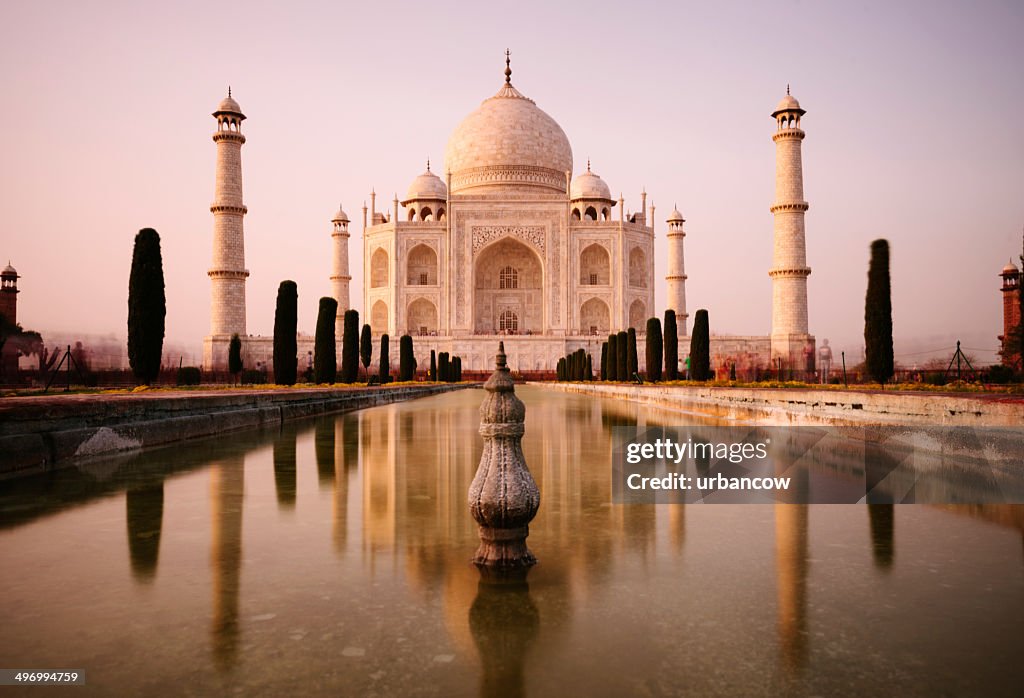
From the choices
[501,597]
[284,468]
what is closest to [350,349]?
[284,468]

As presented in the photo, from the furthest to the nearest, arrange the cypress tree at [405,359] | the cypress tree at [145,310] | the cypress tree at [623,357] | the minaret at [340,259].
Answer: the minaret at [340,259], the cypress tree at [405,359], the cypress tree at [623,357], the cypress tree at [145,310]

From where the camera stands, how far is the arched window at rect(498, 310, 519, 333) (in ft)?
139

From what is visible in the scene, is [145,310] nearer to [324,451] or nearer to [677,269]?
[324,451]

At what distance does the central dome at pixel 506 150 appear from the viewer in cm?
4288

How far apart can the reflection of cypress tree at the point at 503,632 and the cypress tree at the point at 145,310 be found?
477 inches

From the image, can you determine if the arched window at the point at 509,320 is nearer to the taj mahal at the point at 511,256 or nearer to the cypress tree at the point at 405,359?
the taj mahal at the point at 511,256

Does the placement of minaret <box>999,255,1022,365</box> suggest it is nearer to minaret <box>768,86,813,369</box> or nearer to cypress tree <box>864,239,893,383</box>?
minaret <box>768,86,813,369</box>

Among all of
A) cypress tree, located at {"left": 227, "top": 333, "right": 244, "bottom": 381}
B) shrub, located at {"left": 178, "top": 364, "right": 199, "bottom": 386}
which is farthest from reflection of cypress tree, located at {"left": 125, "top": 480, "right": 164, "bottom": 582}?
cypress tree, located at {"left": 227, "top": 333, "right": 244, "bottom": 381}

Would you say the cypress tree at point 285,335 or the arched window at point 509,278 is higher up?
the arched window at point 509,278

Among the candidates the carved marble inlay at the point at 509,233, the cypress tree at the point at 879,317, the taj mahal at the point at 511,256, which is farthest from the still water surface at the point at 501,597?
the carved marble inlay at the point at 509,233

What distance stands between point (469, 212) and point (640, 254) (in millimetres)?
10253

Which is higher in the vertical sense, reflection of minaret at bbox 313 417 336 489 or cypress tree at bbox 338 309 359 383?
cypress tree at bbox 338 309 359 383

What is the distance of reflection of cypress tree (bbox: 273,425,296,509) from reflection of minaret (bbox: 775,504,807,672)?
6.94 ft

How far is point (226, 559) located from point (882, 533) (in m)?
2.40
